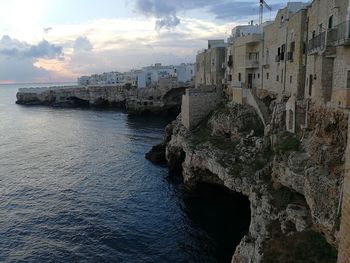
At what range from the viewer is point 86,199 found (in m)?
34.7

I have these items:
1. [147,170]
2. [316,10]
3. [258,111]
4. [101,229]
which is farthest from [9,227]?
[316,10]

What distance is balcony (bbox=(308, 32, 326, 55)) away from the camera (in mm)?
22906

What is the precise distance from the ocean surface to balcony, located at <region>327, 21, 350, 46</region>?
14.6 metres

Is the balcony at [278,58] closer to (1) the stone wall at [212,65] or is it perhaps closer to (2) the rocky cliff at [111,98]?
(1) the stone wall at [212,65]

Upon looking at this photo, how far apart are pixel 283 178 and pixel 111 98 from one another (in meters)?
95.0

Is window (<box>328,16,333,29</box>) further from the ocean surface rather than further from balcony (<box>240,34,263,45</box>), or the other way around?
balcony (<box>240,34,263,45</box>)

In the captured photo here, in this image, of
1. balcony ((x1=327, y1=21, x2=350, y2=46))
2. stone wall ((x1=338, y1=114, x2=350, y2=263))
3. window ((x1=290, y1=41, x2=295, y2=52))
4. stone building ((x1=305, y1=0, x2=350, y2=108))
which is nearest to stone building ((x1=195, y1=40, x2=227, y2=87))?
window ((x1=290, y1=41, x2=295, y2=52))

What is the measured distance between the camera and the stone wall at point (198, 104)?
4491cm

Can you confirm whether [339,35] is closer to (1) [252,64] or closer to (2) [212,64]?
(1) [252,64]

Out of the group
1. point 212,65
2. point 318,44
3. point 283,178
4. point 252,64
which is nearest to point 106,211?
point 283,178

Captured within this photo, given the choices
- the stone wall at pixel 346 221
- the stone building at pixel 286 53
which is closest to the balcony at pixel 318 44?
the stone building at pixel 286 53

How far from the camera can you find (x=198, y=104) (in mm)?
45188

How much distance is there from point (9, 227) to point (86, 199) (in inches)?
286

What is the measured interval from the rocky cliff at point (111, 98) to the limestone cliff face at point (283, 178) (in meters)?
56.7
